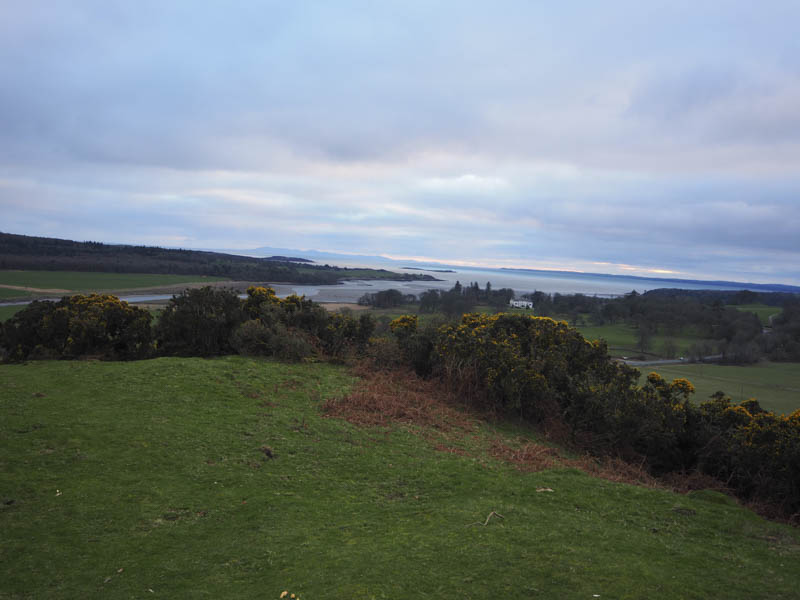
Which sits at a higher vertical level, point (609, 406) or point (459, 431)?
point (609, 406)

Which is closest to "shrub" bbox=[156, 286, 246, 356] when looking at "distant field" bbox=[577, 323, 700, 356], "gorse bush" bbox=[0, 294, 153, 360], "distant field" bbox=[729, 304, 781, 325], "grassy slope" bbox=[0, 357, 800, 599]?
"gorse bush" bbox=[0, 294, 153, 360]

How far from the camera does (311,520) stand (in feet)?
16.6

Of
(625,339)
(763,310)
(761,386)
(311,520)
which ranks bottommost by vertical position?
(625,339)

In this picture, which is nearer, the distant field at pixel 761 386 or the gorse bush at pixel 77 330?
the gorse bush at pixel 77 330

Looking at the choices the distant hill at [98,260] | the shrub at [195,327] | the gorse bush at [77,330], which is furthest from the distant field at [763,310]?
the distant hill at [98,260]

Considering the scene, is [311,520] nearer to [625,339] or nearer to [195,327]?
[195,327]

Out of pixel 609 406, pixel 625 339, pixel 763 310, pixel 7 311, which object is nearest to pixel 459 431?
pixel 609 406

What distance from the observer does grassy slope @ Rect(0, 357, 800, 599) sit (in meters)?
3.84

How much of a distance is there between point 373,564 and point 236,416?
4982mm

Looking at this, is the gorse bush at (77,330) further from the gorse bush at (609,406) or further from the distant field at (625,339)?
the distant field at (625,339)

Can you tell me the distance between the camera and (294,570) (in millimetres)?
4004

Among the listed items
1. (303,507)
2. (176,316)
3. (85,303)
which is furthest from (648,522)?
(85,303)

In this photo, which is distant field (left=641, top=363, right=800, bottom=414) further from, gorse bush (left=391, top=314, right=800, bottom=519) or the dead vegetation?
the dead vegetation

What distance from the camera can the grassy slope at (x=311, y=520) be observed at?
12.6ft
